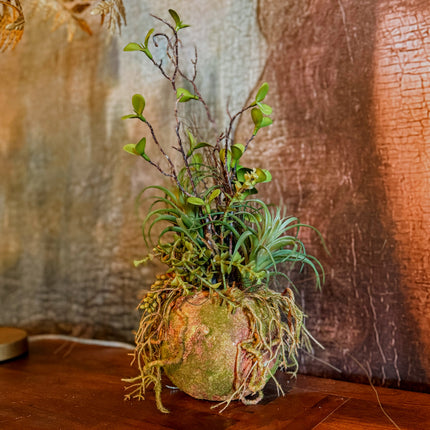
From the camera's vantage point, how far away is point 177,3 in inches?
47.1

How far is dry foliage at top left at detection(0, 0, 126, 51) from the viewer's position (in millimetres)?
1250

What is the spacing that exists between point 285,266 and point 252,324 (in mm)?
299

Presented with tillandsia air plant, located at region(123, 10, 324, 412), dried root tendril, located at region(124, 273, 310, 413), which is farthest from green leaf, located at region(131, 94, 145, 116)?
dried root tendril, located at region(124, 273, 310, 413)

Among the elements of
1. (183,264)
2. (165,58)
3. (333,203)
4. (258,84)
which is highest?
(165,58)

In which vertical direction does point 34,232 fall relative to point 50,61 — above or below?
below

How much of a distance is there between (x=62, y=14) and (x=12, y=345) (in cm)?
99

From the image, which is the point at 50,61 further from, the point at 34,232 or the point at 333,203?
the point at 333,203

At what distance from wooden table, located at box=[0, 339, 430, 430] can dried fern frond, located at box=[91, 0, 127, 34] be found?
37.1 inches

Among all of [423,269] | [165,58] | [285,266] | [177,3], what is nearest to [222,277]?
[285,266]

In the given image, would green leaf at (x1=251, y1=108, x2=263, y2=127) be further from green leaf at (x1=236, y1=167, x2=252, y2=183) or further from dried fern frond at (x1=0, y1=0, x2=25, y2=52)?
dried fern frond at (x1=0, y1=0, x2=25, y2=52)

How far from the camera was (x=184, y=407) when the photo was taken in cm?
77

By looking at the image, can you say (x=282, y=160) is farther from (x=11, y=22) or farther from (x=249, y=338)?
(x=11, y=22)

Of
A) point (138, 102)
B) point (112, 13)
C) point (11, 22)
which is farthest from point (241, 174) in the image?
point (11, 22)

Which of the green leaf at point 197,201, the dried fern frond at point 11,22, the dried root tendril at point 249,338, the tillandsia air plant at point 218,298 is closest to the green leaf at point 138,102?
the tillandsia air plant at point 218,298
